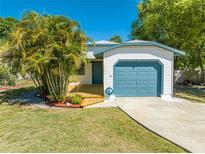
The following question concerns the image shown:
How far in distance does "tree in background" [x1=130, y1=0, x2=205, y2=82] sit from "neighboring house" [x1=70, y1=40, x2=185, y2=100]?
19.6 feet

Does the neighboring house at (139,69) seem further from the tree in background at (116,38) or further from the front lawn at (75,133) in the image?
the tree in background at (116,38)

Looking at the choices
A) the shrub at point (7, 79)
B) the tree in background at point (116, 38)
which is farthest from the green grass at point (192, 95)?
the tree in background at point (116, 38)

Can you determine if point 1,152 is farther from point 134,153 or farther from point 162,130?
point 162,130

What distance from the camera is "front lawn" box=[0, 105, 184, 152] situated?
5.14 metres

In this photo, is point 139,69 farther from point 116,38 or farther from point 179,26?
point 116,38

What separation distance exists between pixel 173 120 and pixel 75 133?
409 cm

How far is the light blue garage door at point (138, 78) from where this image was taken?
1259 centimetres

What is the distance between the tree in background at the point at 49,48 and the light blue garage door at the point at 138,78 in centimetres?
323

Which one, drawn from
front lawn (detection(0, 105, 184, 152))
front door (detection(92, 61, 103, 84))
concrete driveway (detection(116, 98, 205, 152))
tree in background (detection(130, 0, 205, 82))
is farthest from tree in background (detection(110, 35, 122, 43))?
front lawn (detection(0, 105, 184, 152))

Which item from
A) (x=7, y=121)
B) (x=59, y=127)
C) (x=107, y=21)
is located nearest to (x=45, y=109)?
(x=7, y=121)

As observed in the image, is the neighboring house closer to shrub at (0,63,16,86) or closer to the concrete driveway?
the concrete driveway

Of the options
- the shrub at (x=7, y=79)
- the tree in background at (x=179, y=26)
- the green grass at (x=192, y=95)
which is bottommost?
the green grass at (x=192, y=95)

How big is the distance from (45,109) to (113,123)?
428 centimetres

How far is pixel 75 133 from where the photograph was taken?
623cm
